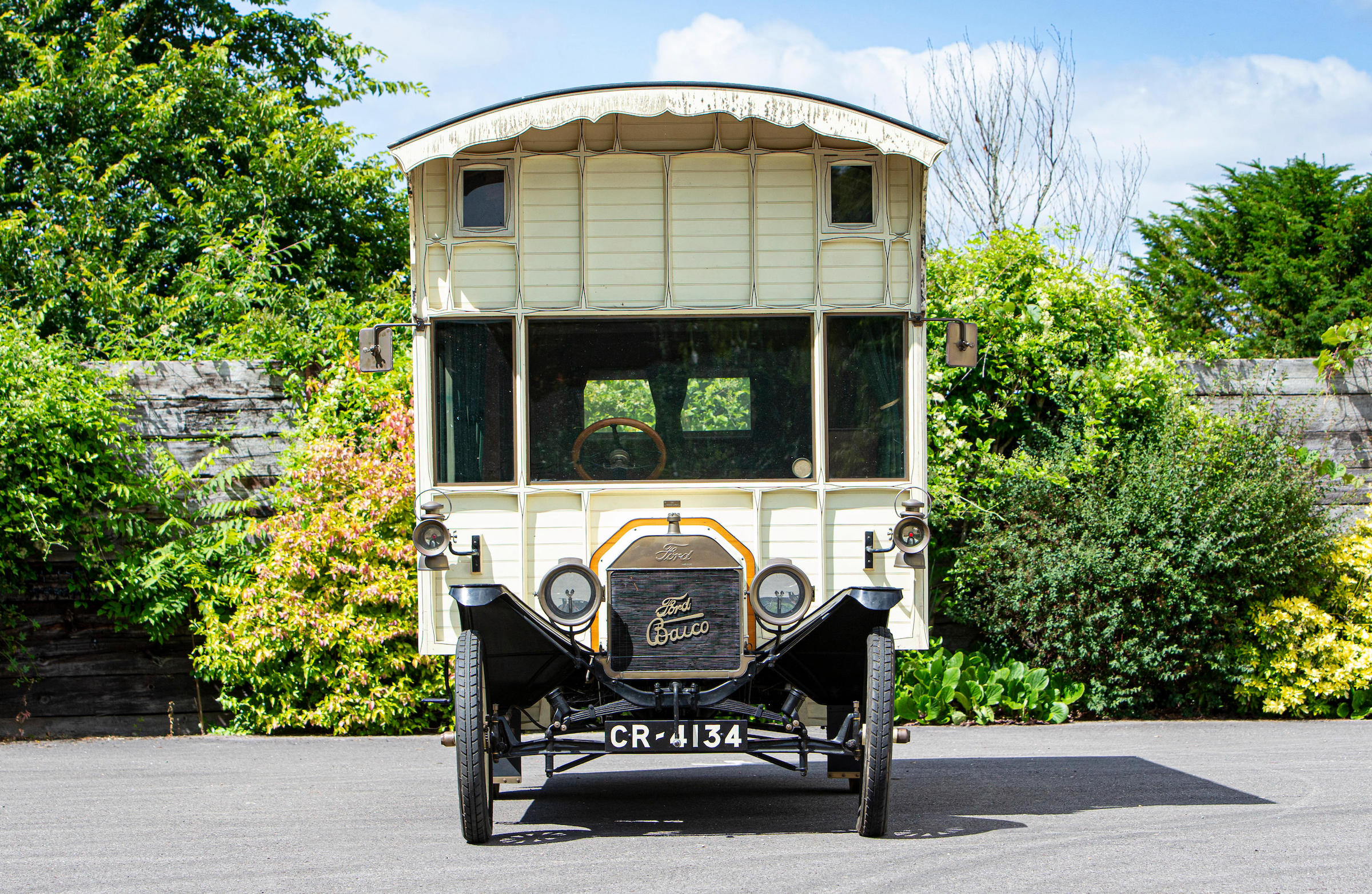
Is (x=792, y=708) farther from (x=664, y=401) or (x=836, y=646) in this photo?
(x=664, y=401)

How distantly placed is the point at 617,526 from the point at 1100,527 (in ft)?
14.8

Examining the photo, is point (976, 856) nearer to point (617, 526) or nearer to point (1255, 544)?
point (617, 526)

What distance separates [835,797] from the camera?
6438 mm

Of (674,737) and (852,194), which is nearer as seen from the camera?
(674,737)

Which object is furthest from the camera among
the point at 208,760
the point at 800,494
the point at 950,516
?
the point at 950,516

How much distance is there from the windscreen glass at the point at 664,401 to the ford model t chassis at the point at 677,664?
53 cm

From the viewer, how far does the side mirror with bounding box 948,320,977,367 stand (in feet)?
18.4

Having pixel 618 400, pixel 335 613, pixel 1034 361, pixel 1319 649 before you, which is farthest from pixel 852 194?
pixel 1319 649

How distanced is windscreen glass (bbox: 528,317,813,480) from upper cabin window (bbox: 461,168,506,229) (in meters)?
0.53

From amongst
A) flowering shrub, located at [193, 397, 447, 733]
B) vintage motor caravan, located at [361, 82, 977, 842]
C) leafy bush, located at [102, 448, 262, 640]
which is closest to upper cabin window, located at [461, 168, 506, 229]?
vintage motor caravan, located at [361, 82, 977, 842]

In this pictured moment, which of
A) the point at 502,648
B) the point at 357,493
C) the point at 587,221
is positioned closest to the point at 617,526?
the point at 502,648

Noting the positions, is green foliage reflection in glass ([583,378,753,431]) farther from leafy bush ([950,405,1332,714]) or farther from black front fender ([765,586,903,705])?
leafy bush ([950,405,1332,714])

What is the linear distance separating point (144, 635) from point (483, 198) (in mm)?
4800

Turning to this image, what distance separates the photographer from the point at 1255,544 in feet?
27.9
